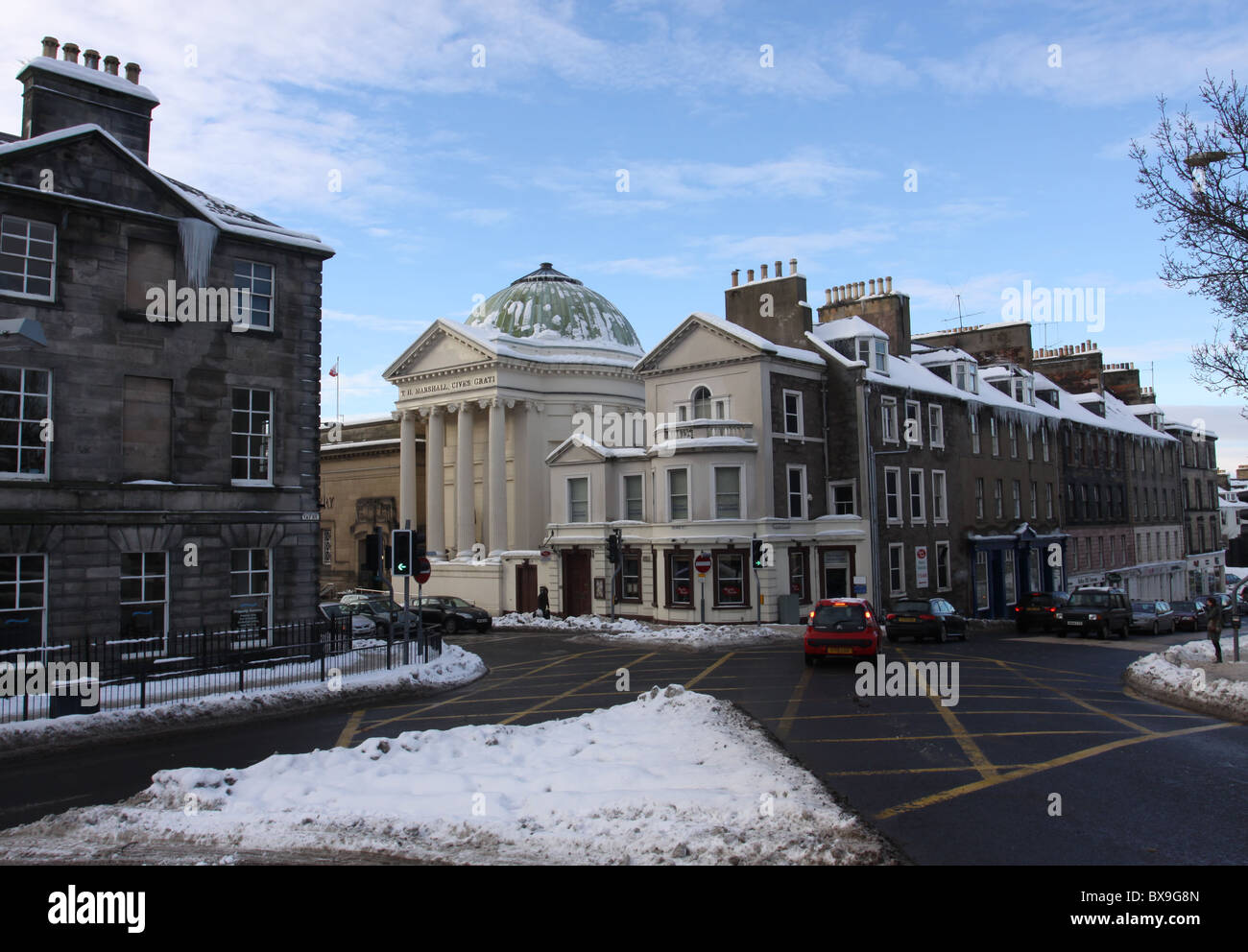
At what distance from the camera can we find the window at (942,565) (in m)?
40.8

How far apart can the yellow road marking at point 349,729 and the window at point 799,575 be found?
21.9m

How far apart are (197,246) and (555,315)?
30.9m

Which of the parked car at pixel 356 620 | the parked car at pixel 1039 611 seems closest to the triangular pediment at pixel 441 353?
the parked car at pixel 356 620

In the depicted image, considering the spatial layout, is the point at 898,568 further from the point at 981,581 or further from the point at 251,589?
the point at 251,589

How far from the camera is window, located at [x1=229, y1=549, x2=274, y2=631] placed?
72.5 feet

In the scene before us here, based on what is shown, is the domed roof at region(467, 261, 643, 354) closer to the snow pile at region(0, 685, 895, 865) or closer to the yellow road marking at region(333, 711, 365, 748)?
the yellow road marking at region(333, 711, 365, 748)

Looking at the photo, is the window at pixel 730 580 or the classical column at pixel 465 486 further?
the classical column at pixel 465 486

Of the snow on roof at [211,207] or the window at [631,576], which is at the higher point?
the snow on roof at [211,207]

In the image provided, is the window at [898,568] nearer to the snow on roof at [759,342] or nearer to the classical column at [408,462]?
the snow on roof at [759,342]

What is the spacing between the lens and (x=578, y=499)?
3997 centimetres

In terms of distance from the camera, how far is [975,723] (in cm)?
1413

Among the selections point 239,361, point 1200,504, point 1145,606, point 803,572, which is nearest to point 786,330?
point 803,572

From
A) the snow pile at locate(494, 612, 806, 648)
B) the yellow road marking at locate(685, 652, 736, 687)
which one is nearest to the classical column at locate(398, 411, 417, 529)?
the snow pile at locate(494, 612, 806, 648)

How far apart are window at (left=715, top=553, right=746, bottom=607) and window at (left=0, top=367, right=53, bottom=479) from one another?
73.6 ft
